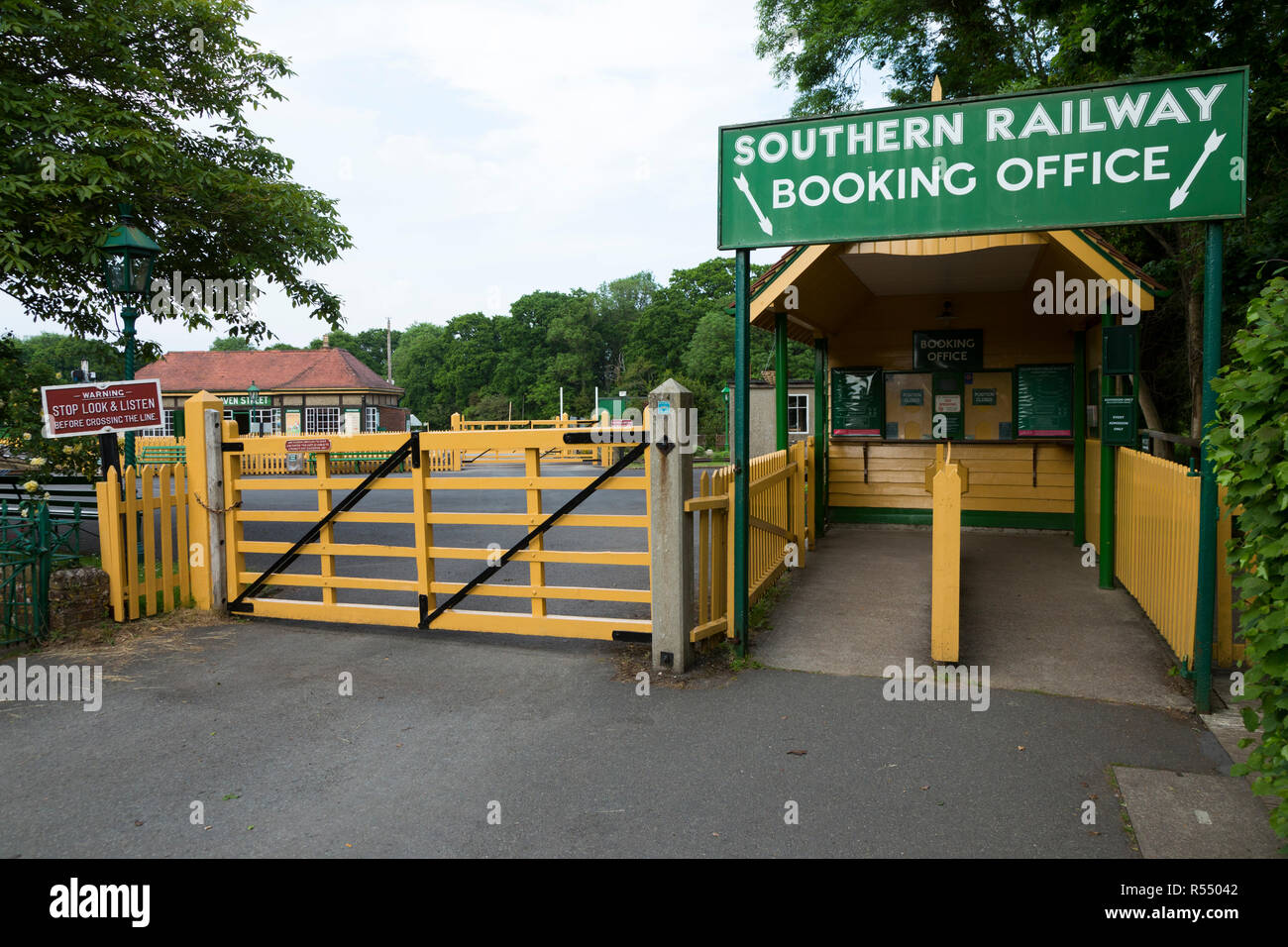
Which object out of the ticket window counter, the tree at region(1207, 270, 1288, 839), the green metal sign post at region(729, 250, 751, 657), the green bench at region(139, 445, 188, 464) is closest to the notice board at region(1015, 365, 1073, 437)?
the ticket window counter

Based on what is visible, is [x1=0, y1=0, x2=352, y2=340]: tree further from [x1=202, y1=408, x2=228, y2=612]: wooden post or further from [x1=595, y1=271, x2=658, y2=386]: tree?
[x1=595, y1=271, x2=658, y2=386]: tree

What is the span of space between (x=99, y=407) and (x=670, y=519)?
211 inches

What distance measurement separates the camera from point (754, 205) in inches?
230

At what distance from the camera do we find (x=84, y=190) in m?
9.05

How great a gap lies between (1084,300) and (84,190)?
10.6m

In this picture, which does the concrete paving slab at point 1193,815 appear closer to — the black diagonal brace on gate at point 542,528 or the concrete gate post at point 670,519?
the concrete gate post at point 670,519

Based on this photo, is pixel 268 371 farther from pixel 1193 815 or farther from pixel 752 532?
pixel 1193 815

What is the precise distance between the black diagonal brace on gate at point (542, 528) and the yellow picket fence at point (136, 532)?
243cm

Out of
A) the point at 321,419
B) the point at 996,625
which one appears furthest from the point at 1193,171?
the point at 321,419

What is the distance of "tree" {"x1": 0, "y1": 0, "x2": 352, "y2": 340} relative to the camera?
9289 mm

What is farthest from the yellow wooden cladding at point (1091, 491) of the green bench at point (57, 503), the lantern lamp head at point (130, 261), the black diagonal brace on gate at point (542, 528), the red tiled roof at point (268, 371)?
the red tiled roof at point (268, 371)

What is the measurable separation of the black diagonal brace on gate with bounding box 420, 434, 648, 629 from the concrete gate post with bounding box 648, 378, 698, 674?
193mm

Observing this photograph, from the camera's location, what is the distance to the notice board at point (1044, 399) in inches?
412

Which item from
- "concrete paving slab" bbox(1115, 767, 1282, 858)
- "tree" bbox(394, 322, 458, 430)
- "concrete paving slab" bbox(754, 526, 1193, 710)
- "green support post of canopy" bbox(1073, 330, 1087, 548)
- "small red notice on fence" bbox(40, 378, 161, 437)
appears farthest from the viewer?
"tree" bbox(394, 322, 458, 430)
